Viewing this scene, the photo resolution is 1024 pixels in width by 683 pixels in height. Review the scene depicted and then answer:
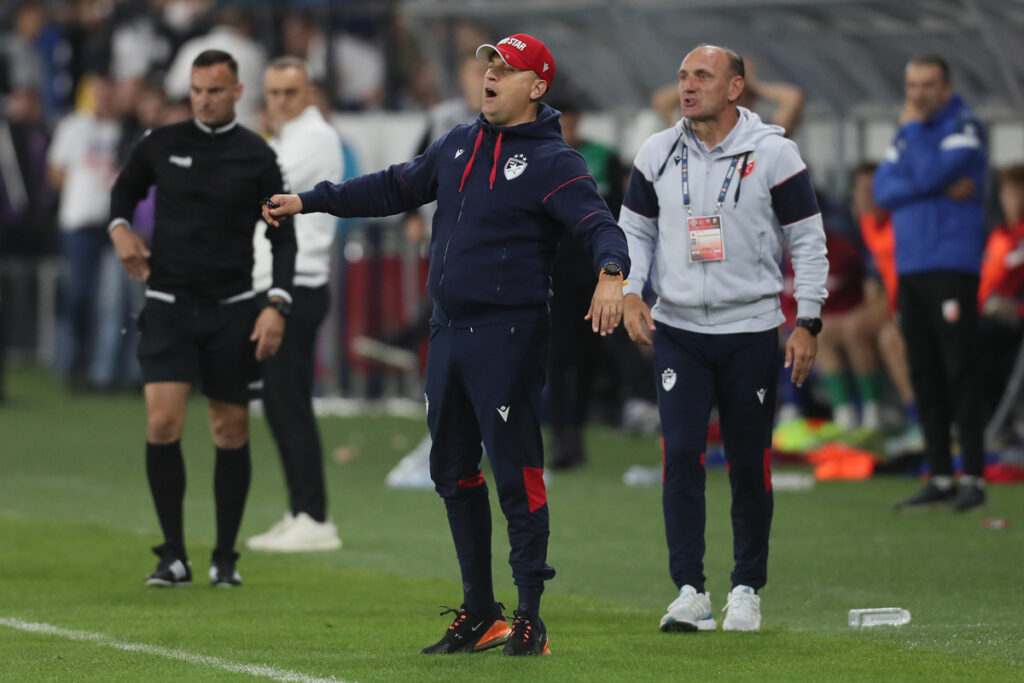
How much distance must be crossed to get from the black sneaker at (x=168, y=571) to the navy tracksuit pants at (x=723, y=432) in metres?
2.41

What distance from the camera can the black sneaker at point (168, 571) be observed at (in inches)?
Result: 337

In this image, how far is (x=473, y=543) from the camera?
6.81 m

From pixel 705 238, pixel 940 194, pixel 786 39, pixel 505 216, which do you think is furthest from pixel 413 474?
pixel 505 216

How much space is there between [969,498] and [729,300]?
3.98m

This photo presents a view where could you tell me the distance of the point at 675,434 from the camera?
7.49 m

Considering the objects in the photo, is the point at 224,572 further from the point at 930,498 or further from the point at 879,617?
the point at 930,498

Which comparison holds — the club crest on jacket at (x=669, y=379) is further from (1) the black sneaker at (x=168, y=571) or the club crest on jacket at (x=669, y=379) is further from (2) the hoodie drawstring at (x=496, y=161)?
(1) the black sneaker at (x=168, y=571)

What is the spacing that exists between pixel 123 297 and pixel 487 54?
13.1 meters

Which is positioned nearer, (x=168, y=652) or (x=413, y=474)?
(x=168, y=652)

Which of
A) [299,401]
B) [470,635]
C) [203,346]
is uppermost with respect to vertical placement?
[203,346]

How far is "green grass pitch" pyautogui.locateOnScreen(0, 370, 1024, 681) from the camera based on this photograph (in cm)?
655

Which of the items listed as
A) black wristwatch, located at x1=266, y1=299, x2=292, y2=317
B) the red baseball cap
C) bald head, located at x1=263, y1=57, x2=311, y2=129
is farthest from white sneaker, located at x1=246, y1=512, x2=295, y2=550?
the red baseball cap

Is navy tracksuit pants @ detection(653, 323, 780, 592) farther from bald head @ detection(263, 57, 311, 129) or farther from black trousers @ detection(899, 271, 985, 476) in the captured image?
black trousers @ detection(899, 271, 985, 476)

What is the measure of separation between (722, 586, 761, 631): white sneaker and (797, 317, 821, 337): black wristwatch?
104 centimetres
